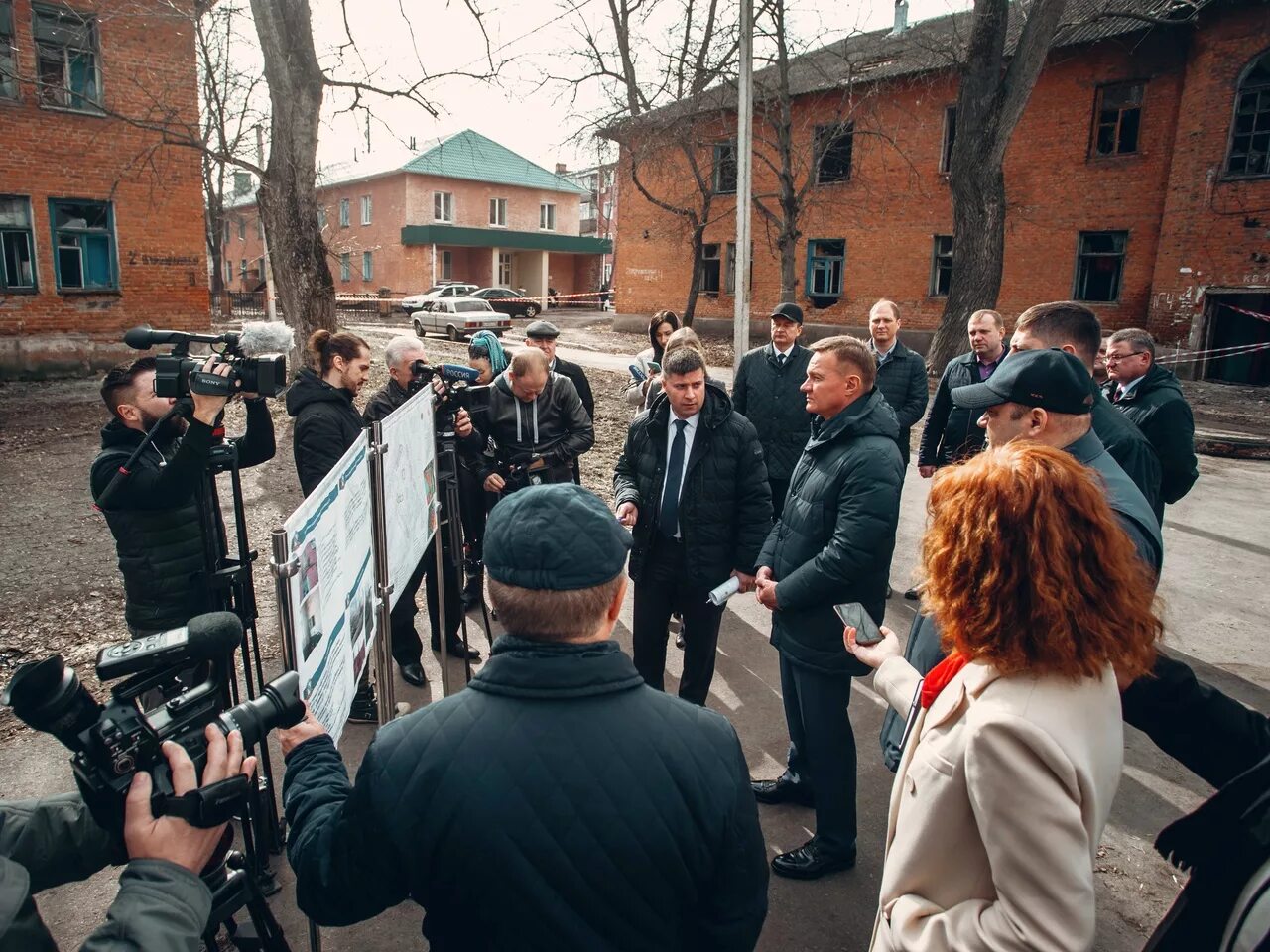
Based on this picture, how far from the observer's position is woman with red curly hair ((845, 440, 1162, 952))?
1.38 metres

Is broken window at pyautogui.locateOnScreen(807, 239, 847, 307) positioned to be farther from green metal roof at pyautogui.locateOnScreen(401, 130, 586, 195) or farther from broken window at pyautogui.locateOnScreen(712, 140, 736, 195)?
green metal roof at pyautogui.locateOnScreen(401, 130, 586, 195)

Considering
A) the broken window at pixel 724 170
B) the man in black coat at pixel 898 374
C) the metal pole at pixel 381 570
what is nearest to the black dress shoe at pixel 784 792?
the metal pole at pixel 381 570

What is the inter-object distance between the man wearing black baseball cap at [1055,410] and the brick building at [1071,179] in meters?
14.9

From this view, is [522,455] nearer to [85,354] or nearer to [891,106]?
[85,354]

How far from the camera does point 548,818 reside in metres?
1.29

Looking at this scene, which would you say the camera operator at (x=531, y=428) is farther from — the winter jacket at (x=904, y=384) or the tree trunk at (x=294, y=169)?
the tree trunk at (x=294, y=169)

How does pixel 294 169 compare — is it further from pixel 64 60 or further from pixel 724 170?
pixel 724 170

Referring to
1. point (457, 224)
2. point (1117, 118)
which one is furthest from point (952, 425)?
point (457, 224)

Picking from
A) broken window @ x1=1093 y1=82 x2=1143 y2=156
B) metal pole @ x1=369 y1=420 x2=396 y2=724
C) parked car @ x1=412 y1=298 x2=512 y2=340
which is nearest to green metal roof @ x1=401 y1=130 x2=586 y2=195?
parked car @ x1=412 y1=298 x2=512 y2=340

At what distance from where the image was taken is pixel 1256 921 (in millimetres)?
1361

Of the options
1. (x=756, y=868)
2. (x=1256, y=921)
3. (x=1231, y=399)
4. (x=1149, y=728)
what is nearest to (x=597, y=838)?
(x=756, y=868)

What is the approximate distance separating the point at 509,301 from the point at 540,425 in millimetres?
30628

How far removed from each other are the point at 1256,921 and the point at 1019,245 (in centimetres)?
2390

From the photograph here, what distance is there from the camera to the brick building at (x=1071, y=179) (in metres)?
17.9
